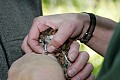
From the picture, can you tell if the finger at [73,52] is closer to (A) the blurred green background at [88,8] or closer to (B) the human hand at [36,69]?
(B) the human hand at [36,69]

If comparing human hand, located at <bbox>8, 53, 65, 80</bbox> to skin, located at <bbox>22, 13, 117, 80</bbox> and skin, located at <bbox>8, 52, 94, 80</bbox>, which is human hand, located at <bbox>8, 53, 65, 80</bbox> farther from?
skin, located at <bbox>22, 13, 117, 80</bbox>

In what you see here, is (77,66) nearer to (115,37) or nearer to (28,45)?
(28,45)

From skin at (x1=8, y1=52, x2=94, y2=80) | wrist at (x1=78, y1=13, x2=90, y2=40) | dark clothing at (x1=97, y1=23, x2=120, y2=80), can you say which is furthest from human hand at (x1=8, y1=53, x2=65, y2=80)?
dark clothing at (x1=97, y1=23, x2=120, y2=80)

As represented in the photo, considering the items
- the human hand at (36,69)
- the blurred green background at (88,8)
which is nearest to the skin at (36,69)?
the human hand at (36,69)

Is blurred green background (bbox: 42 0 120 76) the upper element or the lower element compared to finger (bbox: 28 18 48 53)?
lower

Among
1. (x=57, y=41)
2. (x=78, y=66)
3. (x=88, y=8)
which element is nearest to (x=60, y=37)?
(x=57, y=41)

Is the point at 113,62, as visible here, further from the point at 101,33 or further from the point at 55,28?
the point at 101,33

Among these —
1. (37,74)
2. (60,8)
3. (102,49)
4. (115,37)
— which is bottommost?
(60,8)

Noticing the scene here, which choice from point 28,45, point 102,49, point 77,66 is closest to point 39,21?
point 28,45
